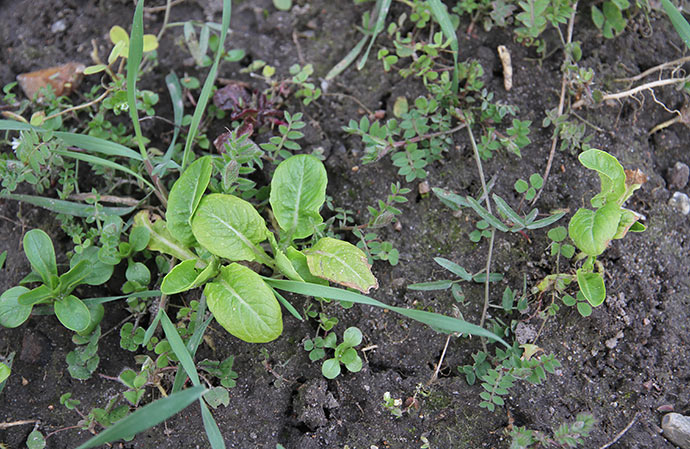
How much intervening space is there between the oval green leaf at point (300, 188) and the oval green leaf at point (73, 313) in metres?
0.74

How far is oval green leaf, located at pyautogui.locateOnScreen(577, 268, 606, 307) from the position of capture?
5.92 ft

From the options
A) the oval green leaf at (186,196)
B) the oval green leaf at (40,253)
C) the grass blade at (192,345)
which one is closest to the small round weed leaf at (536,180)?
the oval green leaf at (186,196)

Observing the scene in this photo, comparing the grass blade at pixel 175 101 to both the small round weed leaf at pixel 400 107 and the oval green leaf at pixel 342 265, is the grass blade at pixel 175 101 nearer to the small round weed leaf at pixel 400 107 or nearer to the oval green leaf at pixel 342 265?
the oval green leaf at pixel 342 265

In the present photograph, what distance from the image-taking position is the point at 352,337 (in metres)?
1.87

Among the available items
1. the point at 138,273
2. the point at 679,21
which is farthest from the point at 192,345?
the point at 679,21

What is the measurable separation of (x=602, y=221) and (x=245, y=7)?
182 centimetres

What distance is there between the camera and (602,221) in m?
1.76

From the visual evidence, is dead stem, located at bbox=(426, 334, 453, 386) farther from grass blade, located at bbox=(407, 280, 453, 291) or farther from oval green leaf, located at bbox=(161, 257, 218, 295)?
oval green leaf, located at bbox=(161, 257, 218, 295)

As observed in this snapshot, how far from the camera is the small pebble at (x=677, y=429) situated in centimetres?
179

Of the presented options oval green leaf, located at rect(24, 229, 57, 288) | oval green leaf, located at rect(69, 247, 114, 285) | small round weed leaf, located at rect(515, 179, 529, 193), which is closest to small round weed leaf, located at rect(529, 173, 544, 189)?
small round weed leaf, located at rect(515, 179, 529, 193)

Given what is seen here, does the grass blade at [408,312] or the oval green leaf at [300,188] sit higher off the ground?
the oval green leaf at [300,188]

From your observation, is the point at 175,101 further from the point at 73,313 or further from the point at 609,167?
the point at 609,167

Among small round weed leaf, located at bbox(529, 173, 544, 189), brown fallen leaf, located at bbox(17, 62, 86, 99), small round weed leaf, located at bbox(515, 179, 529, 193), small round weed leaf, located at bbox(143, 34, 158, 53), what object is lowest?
small round weed leaf, located at bbox(515, 179, 529, 193)

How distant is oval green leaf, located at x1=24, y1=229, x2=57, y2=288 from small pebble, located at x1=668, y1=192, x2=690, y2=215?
238 centimetres
